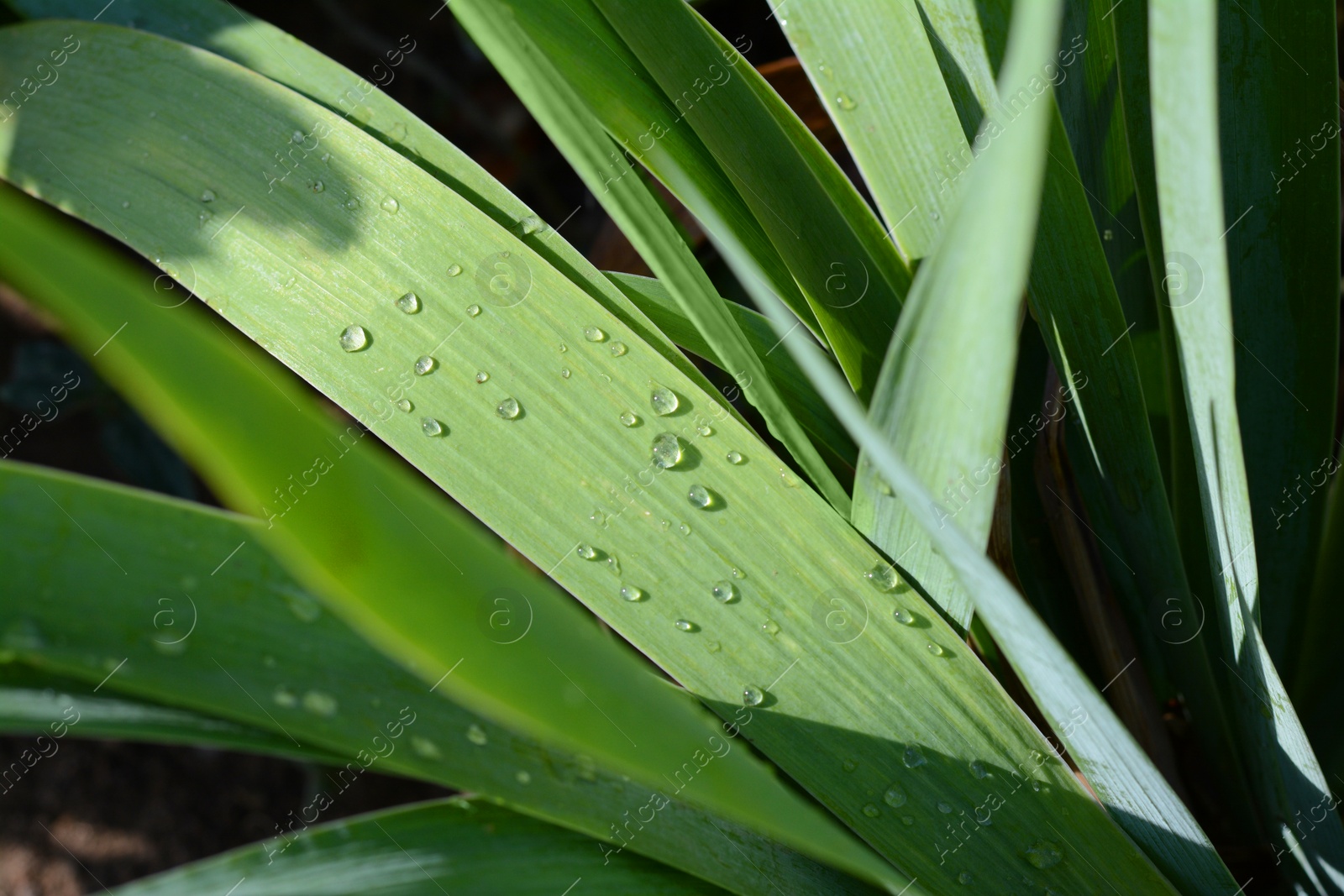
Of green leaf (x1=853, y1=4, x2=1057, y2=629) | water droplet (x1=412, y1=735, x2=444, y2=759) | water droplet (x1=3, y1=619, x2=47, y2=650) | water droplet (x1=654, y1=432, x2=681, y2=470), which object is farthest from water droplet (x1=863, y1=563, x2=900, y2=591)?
water droplet (x1=3, y1=619, x2=47, y2=650)

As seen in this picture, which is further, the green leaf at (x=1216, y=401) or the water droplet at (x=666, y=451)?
the water droplet at (x=666, y=451)

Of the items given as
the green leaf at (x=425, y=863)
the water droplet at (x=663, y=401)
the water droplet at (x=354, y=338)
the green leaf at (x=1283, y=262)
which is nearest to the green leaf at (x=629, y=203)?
the water droplet at (x=663, y=401)

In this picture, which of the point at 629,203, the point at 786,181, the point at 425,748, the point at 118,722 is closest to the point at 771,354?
the point at 786,181

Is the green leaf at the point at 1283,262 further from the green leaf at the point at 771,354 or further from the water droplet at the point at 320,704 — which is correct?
the water droplet at the point at 320,704

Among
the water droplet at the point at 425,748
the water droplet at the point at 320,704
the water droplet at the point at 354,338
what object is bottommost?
the water droplet at the point at 425,748

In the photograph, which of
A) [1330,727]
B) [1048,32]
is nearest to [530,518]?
[1048,32]

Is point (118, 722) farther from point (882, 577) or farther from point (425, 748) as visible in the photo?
point (882, 577)
